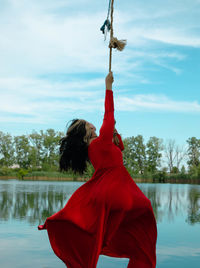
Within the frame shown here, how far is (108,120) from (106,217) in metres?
0.85

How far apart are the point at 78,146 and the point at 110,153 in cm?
35

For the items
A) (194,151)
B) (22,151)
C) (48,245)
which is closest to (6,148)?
(22,151)

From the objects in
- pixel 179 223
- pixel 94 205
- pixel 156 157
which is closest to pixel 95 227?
pixel 94 205

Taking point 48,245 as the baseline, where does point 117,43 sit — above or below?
above

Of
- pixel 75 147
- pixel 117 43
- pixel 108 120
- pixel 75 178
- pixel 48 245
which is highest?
pixel 117 43

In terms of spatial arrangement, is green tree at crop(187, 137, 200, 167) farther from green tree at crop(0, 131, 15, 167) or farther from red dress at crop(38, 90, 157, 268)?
red dress at crop(38, 90, 157, 268)

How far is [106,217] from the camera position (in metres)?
3.40

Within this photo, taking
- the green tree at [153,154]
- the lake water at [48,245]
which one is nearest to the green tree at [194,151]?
the green tree at [153,154]

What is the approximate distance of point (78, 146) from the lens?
3.67 meters

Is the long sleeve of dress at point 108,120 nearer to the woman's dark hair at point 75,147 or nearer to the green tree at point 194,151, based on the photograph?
the woman's dark hair at point 75,147

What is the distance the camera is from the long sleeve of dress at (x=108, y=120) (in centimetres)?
335

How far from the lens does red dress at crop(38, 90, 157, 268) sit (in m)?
3.39

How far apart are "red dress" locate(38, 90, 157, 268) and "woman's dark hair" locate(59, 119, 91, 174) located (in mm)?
115

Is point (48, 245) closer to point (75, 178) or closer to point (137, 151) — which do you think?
point (75, 178)
